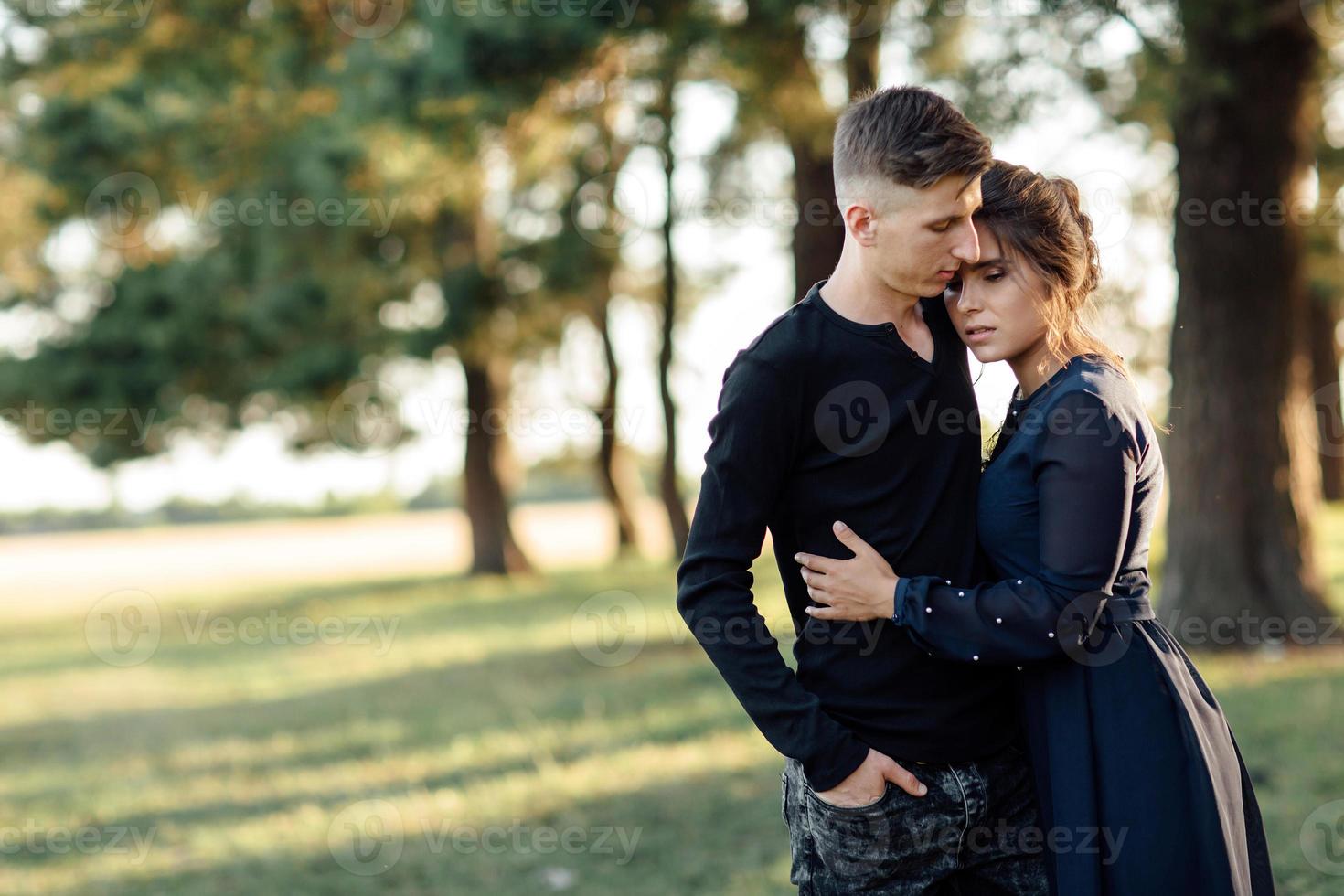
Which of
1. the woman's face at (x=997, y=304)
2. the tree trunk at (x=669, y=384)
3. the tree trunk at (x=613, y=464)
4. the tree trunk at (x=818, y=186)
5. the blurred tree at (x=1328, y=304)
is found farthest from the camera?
the tree trunk at (x=613, y=464)

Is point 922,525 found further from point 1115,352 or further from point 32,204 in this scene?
point 32,204

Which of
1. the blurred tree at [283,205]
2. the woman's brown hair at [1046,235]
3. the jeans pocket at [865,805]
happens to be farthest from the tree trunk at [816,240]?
the jeans pocket at [865,805]

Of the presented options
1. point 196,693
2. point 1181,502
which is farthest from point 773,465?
point 196,693

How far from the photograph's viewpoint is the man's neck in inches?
99.3

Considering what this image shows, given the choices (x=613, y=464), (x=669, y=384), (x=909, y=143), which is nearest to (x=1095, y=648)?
(x=909, y=143)

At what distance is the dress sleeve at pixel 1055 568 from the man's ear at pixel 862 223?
54 cm

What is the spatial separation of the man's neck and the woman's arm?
39 cm

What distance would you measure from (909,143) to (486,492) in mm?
21631

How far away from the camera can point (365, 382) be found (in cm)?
2205

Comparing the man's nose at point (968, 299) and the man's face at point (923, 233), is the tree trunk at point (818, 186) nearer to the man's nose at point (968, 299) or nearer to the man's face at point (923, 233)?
the man's nose at point (968, 299)

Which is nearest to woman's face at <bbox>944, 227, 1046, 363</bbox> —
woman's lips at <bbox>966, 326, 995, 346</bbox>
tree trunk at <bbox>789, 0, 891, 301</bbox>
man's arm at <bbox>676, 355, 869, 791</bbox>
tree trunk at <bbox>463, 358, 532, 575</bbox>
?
woman's lips at <bbox>966, 326, 995, 346</bbox>

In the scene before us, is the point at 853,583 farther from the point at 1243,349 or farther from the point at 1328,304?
the point at 1328,304

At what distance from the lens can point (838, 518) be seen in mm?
2539

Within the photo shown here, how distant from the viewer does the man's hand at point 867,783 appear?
95.9 inches
